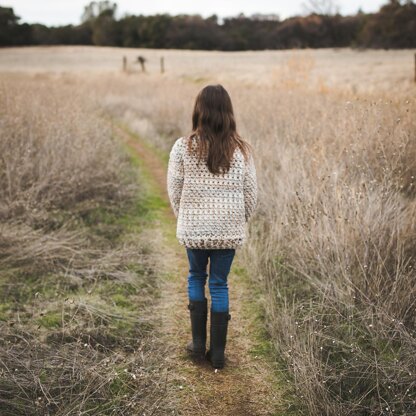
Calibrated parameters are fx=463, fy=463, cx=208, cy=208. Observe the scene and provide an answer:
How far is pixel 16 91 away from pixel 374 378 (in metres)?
7.55

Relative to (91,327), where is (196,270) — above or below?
above

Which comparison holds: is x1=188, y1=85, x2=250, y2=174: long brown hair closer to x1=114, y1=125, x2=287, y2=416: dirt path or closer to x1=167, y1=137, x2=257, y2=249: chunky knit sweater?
x1=167, y1=137, x2=257, y2=249: chunky knit sweater

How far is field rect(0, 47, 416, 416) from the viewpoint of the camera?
278 centimetres

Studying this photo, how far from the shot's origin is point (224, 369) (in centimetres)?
322

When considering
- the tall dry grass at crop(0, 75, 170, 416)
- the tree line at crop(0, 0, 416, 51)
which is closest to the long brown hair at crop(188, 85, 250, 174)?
the tall dry grass at crop(0, 75, 170, 416)

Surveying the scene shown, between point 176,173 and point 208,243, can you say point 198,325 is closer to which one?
point 208,243

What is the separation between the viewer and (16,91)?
8125mm

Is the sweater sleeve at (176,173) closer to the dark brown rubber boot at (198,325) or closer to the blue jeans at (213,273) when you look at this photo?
the blue jeans at (213,273)

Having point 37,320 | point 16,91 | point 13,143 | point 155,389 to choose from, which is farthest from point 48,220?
point 16,91

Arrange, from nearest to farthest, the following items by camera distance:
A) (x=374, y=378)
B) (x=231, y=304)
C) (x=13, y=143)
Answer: (x=374, y=378)
(x=231, y=304)
(x=13, y=143)

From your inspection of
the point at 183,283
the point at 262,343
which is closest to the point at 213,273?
the point at 262,343

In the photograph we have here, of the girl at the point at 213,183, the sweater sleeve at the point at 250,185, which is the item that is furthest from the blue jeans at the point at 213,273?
the sweater sleeve at the point at 250,185

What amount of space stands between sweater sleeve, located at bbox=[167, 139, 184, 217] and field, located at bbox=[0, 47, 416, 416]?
1057mm

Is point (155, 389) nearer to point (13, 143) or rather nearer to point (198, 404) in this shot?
point (198, 404)
